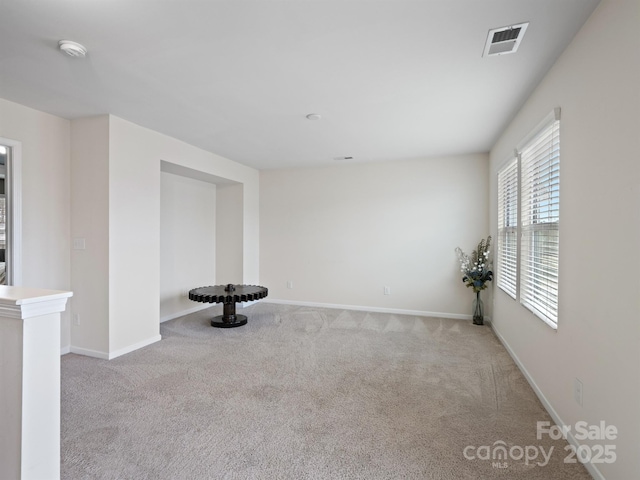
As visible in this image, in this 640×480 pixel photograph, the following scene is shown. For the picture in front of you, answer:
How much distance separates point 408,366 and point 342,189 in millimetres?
3218

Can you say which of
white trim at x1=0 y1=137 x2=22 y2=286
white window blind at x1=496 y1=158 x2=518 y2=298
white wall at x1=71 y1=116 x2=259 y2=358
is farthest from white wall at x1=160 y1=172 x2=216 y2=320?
white window blind at x1=496 y1=158 x2=518 y2=298

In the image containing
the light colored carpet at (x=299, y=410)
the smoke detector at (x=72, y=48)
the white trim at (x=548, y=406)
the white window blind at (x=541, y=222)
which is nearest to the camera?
the white trim at (x=548, y=406)

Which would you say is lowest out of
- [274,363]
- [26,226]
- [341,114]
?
[274,363]

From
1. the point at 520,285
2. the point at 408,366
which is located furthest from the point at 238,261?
the point at 520,285

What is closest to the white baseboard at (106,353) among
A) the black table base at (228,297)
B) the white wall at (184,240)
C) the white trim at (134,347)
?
the white trim at (134,347)

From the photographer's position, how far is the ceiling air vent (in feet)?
6.04

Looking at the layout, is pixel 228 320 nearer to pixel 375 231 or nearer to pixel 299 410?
pixel 299 410

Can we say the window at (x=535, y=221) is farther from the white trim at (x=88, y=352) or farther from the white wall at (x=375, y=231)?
the white trim at (x=88, y=352)

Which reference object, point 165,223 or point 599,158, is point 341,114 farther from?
point 165,223

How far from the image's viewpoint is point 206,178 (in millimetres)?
5031

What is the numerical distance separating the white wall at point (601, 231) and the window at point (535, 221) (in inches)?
6.8

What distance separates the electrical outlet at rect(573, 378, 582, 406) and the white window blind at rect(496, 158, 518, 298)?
4.65ft

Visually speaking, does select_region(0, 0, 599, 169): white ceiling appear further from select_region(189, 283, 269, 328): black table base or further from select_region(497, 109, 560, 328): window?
select_region(189, 283, 269, 328): black table base

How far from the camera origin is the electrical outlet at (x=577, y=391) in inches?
71.8
